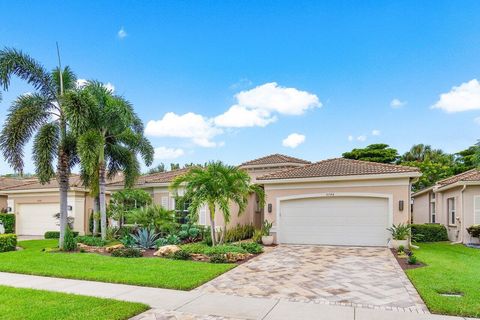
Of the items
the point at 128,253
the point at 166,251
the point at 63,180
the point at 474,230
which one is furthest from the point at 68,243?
the point at 474,230

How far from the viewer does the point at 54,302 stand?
22.9 feet

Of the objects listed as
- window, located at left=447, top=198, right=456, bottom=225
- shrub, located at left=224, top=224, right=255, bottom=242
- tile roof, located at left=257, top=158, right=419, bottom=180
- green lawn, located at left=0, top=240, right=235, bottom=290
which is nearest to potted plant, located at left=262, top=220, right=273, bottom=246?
shrub, located at left=224, top=224, right=255, bottom=242

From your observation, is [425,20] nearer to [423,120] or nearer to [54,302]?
[423,120]

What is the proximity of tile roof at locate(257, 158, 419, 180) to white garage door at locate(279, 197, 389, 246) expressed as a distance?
1162 mm

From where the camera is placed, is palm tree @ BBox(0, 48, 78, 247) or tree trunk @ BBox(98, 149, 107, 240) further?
tree trunk @ BBox(98, 149, 107, 240)

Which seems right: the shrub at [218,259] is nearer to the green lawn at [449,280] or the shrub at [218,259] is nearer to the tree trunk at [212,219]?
the tree trunk at [212,219]

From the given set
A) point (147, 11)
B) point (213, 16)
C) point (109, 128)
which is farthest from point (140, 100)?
Result: point (213, 16)

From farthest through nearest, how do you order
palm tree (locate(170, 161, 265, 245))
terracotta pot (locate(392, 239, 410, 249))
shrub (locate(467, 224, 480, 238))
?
shrub (locate(467, 224, 480, 238)), terracotta pot (locate(392, 239, 410, 249)), palm tree (locate(170, 161, 265, 245))

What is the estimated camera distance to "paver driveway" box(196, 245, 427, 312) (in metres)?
7.36

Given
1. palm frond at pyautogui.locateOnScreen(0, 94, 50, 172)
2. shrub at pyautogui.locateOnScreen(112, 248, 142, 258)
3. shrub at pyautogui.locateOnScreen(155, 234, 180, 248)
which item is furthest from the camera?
shrub at pyautogui.locateOnScreen(155, 234, 180, 248)

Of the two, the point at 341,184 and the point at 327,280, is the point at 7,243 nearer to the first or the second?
the point at 327,280

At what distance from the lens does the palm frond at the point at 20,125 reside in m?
14.5

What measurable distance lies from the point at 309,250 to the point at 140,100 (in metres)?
11.7

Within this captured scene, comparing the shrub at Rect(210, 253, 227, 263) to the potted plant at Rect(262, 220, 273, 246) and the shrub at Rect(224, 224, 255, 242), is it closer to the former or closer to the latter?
the shrub at Rect(224, 224, 255, 242)
